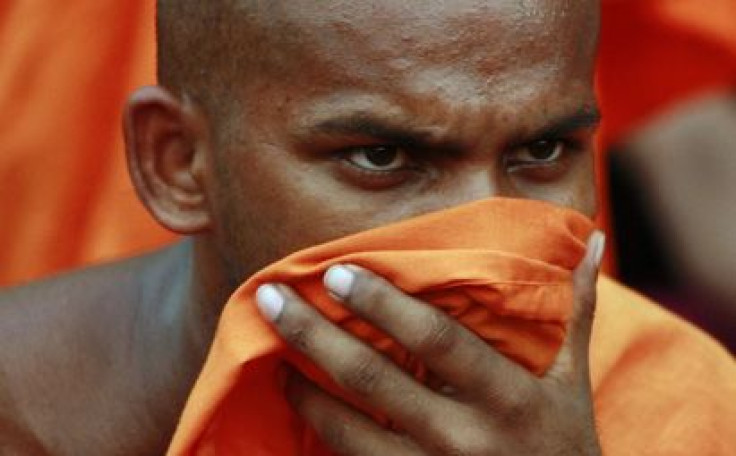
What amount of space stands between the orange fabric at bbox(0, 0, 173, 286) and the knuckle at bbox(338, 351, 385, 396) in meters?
1.46

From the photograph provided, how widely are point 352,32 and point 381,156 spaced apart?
8.6 inches

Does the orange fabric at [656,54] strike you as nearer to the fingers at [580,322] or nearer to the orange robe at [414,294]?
the fingers at [580,322]

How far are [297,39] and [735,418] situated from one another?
49.8 inches

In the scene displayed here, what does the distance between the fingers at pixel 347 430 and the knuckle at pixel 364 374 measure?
0.40 ft

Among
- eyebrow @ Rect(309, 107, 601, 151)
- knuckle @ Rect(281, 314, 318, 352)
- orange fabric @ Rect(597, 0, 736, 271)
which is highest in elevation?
eyebrow @ Rect(309, 107, 601, 151)

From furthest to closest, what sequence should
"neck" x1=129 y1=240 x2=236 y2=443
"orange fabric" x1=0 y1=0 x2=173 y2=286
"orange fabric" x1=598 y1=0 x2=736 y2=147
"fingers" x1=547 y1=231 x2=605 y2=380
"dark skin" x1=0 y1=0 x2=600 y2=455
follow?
"orange fabric" x1=598 y1=0 x2=736 y2=147, "orange fabric" x1=0 y1=0 x2=173 y2=286, "neck" x1=129 y1=240 x2=236 y2=443, "fingers" x1=547 y1=231 x2=605 y2=380, "dark skin" x1=0 y1=0 x2=600 y2=455

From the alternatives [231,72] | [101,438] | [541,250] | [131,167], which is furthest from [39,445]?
[541,250]

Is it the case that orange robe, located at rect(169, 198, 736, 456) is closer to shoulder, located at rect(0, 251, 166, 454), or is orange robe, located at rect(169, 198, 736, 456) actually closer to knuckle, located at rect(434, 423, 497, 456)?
knuckle, located at rect(434, 423, 497, 456)

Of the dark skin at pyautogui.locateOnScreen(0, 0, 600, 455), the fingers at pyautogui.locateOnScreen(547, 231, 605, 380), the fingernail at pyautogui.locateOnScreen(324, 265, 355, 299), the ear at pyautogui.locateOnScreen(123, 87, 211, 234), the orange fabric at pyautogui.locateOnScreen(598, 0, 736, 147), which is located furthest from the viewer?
the orange fabric at pyautogui.locateOnScreen(598, 0, 736, 147)

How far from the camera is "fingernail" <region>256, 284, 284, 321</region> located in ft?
11.6

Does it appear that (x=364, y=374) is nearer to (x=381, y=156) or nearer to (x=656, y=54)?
(x=381, y=156)

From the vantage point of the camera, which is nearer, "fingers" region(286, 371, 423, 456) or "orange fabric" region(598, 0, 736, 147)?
"fingers" region(286, 371, 423, 456)

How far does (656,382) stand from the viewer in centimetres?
430

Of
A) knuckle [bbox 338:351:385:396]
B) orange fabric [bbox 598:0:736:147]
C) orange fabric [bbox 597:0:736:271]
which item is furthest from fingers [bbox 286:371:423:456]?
orange fabric [bbox 598:0:736:147]
